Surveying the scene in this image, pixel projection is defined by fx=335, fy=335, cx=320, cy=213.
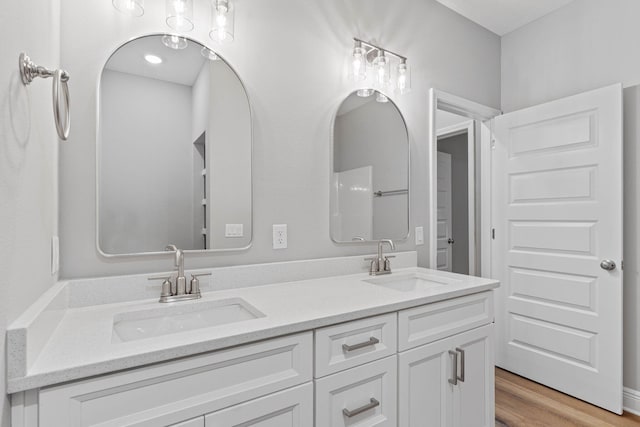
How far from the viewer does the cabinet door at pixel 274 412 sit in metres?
0.88

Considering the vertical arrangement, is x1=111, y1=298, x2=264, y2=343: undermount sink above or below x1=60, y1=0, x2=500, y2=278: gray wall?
below

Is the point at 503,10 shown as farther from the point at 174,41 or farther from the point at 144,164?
the point at 144,164

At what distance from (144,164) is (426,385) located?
1422 millimetres

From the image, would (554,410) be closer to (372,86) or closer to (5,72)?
(372,86)

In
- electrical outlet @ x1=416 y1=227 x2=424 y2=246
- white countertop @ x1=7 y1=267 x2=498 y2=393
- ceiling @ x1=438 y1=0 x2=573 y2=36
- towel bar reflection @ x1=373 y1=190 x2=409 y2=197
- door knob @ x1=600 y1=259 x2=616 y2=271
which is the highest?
ceiling @ x1=438 y1=0 x2=573 y2=36

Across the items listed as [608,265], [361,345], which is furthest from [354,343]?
[608,265]

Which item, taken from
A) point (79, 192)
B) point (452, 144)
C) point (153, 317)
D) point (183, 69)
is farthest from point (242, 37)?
point (452, 144)

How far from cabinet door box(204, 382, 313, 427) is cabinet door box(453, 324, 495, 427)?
76 centimetres

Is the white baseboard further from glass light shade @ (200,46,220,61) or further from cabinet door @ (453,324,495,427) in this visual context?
glass light shade @ (200,46,220,61)

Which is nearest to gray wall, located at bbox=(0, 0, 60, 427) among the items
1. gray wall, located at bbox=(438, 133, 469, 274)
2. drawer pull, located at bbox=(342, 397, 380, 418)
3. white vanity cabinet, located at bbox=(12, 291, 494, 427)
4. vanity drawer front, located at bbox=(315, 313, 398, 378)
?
white vanity cabinet, located at bbox=(12, 291, 494, 427)

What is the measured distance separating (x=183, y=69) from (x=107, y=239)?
750 mm

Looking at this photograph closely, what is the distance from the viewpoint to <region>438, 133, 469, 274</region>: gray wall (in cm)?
423

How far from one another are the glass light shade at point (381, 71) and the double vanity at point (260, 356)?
115 centimetres

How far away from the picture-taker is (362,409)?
3.72 feet
